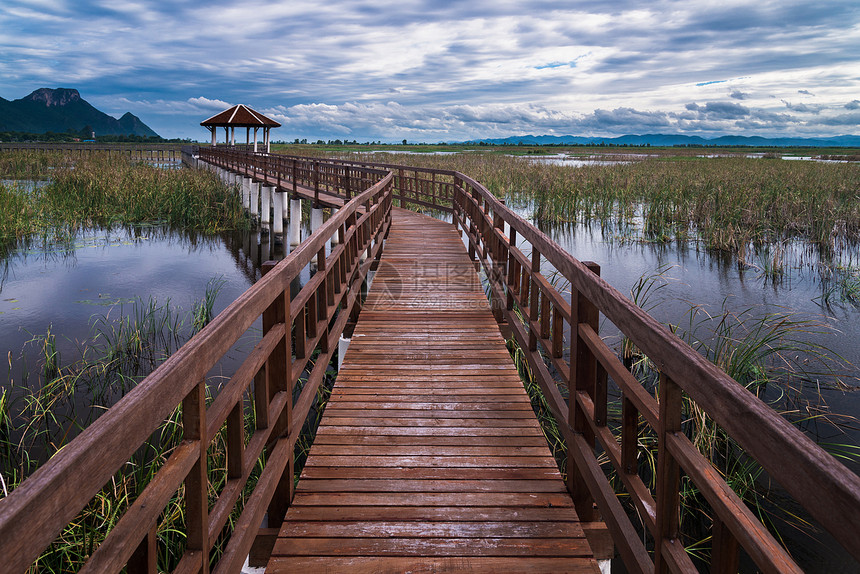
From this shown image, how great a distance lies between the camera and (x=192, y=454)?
1639 millimetres

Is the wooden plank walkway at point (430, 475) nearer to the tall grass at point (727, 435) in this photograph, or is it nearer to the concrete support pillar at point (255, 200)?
the tall grass at point (727, 435)

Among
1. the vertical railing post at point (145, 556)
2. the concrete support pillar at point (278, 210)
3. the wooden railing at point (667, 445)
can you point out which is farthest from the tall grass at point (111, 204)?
the vertical railing post at point (145, 556)

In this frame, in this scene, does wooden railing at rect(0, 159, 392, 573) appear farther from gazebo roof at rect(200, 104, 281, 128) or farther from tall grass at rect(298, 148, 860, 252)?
gazebo roof at rect(200, 104, 281, 128)

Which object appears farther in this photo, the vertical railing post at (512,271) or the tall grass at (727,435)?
the vertical railing post at (512,271)

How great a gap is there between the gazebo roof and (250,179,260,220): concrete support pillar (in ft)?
41.4

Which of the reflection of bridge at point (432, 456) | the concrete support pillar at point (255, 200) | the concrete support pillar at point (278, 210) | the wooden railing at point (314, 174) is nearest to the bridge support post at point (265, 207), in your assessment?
the wooden railing at point (314, 174)

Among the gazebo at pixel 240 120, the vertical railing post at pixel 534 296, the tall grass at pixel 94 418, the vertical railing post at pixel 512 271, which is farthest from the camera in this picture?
the gazebo at pixel 240 120

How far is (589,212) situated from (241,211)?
1176 centimetres

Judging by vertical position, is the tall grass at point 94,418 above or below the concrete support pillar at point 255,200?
below

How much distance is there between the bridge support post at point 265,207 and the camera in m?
19.6

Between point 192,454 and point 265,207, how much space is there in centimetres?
1948

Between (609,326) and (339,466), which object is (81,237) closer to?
(609,326)

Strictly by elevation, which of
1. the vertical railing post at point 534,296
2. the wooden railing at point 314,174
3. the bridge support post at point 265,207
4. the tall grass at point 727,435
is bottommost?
the tall grass at point 727,435

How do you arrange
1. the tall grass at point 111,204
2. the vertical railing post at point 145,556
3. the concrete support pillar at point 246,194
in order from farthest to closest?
the concrete support pillar at point 246,194 < the tall grass at point 111,204 < the vertical railing post at point 145,556
